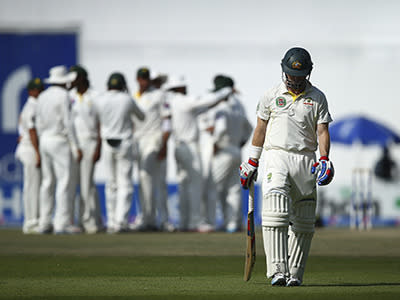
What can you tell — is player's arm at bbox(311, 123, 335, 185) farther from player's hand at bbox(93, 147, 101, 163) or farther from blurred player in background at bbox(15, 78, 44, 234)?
blurred player in background at bbox(15, 78, 44, 234)

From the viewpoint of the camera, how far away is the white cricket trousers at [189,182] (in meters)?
16.2

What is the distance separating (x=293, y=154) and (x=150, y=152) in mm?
8148

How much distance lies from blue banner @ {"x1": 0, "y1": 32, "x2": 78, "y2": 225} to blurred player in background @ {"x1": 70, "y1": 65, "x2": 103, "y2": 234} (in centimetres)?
562

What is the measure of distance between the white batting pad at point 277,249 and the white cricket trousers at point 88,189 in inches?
317

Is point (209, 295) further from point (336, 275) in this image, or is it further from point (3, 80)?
point (3, 80)

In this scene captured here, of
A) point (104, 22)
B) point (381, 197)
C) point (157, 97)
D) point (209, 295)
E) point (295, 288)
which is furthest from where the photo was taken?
point (104, 22)

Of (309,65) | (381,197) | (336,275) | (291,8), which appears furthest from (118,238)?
(291,8)

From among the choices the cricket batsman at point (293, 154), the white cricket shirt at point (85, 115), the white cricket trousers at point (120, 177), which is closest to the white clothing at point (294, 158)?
the cricket batsman at point (293, 154)

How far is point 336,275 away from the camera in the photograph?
8.81 m

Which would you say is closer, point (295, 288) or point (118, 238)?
point (295, 288)

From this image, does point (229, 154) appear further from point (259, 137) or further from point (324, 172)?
point (324, 172)

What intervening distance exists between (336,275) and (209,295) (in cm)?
212

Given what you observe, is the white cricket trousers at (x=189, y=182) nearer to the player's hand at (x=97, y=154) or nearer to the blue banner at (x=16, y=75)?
the player's hand at (x=97, y=154)

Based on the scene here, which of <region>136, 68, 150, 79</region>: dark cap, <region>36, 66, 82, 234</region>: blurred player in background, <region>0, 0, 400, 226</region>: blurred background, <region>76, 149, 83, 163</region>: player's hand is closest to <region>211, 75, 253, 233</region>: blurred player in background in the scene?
<region>136, 68, 150, 79</region>: dark cap
